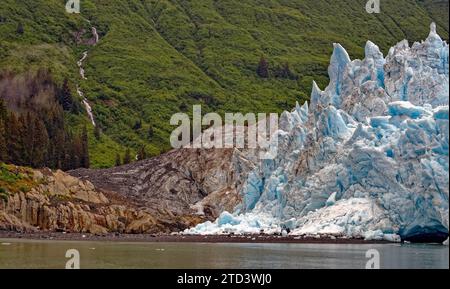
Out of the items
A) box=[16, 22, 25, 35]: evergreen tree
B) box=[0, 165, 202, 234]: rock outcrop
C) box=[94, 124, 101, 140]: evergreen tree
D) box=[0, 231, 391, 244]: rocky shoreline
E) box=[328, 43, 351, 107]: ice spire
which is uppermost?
box=[16, 22, 25, 35]: evergreen tree

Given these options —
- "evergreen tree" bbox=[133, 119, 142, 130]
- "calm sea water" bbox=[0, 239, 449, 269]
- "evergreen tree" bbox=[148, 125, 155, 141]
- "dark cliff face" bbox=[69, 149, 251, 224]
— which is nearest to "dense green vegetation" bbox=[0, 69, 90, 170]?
"dark cliff face" bbox=[69, 149, 251, 224]

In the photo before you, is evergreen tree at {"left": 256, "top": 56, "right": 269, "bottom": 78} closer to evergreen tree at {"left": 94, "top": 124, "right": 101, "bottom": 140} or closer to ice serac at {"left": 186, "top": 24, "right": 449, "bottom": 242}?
evergreen tree at {"left": 94, "top": 124, "right": 101, "bottom": 140}

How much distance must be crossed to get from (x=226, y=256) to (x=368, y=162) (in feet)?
56.4

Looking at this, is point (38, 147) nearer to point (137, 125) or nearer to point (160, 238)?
point (160, 238)

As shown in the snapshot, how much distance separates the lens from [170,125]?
16362 centimetres

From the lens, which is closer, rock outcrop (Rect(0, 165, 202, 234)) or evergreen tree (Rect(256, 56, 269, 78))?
rock outcrop (Rect(0, 165, 202, 234))

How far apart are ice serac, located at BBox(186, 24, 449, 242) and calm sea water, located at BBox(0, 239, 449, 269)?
8.63 feet

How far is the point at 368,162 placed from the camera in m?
59.2

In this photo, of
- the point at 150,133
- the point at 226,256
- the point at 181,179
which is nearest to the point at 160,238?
the point at 226,256

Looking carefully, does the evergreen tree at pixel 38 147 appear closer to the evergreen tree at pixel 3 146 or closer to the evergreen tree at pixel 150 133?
the evergreen tree at pixel 3 146

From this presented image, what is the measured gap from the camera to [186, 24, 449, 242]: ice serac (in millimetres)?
53375

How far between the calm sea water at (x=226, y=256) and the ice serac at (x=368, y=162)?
8.63 ft
